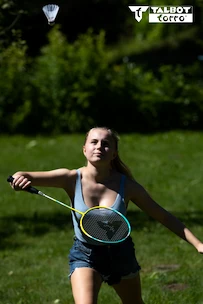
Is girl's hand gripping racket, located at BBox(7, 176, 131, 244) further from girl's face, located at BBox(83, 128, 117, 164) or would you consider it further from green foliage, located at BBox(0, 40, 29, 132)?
green foliage, located at BBox(0, 40, 29, 132)

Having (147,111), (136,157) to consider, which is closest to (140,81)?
(147,111)

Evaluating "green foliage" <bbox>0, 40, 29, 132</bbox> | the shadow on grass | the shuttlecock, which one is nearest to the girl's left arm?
the shuttlecock

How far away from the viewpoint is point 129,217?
906cm

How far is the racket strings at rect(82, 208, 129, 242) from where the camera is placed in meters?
4.22

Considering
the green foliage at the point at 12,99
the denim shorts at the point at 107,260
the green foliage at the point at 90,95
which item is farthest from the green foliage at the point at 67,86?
the denim shorts at the point at 107,260

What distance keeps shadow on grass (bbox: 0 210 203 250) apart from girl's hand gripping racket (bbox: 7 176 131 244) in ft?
12.6

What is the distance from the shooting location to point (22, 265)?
23.0 ft

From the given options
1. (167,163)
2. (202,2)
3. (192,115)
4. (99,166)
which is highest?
(99,166)

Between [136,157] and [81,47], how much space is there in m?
4.14

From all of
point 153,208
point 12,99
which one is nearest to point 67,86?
point 12,99

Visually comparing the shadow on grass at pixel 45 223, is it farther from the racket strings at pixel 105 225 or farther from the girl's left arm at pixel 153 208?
the racket strings at pixel 105 225

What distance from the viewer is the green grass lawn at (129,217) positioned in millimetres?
6098

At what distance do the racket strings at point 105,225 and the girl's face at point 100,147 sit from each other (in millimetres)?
332

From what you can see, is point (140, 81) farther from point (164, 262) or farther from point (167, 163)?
point (164, 262)
